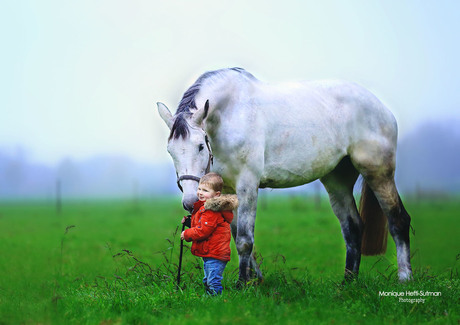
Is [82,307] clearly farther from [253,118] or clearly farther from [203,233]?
[253,118]

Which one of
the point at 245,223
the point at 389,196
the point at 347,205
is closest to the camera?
the point at 245,223

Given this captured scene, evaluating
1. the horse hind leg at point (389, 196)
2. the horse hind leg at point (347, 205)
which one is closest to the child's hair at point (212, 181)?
the horse hind leg at point (389, 196)

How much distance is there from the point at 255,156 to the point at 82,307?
2300 mm

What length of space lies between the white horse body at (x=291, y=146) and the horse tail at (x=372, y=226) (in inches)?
0.5

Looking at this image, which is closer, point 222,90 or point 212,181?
point 212,181

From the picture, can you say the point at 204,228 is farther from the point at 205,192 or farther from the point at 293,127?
the point at 293,127

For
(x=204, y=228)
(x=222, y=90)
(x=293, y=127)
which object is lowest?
(x=204, y=228)

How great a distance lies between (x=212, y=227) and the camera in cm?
425

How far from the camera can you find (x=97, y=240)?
43.5ft

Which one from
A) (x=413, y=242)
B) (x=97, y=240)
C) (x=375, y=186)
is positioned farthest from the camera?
(x=97, y=240)

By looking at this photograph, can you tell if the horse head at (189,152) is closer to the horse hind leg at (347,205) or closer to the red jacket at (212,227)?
the red jacket at (212,227)

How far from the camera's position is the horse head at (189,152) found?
4238 mm

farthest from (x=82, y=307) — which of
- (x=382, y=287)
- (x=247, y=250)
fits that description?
(x=382, y=287)

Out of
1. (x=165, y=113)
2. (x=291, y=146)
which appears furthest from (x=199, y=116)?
(x=291, y=146)
